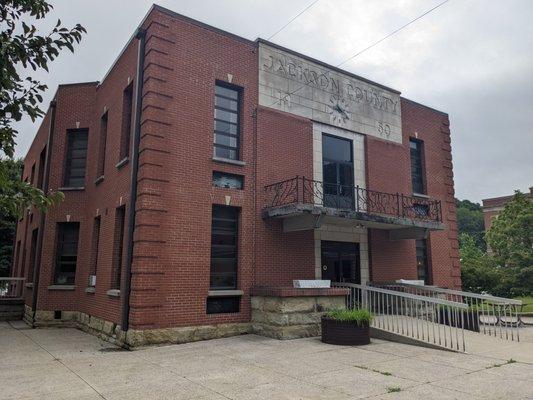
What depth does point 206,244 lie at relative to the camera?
39.7ft

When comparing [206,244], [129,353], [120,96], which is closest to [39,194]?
[129,353]

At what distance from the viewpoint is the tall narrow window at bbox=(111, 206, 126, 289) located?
1298 centimetres

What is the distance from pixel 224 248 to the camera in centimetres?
1266

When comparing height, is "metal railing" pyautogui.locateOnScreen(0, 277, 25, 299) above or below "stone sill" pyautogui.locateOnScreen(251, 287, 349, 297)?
below

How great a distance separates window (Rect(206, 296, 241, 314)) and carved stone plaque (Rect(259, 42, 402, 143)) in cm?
607

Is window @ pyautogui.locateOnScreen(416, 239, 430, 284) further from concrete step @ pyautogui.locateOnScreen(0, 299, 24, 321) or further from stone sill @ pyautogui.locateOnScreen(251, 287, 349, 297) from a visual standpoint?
concrete step @ pyautogui.locateOnScreen(0, 299, 24, 321)

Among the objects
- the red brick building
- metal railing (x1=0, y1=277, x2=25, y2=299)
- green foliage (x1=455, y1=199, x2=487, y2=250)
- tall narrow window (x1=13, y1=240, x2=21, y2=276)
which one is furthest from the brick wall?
green foliage (x1=455, y1=199, x2=487, y2=250)

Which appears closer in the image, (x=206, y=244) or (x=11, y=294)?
(x=206, y=244)

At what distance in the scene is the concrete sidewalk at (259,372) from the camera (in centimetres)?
655

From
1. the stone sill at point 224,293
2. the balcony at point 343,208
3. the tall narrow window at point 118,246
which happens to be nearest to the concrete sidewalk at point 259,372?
the stone sill at point 224,293

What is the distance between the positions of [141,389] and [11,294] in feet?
55.9

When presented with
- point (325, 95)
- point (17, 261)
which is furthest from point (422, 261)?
point (17, 261)

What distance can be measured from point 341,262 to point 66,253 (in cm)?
998

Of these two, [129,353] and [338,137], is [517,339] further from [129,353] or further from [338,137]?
[129,353]
